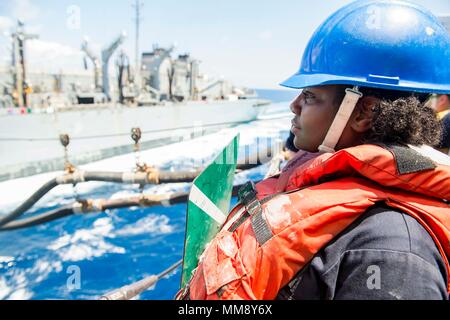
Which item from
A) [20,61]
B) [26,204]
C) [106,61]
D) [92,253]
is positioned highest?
[106,61]

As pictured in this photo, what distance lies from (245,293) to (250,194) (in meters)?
0.74

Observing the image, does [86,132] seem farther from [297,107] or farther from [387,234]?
[387,234]

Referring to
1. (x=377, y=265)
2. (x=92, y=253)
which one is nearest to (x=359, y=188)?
(x=377, y=265)

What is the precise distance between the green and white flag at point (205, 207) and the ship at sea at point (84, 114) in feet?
47.5

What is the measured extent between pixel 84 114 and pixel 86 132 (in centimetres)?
156

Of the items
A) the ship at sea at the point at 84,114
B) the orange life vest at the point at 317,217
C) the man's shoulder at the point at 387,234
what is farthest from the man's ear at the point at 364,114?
the ship at sea at the point at 84,114

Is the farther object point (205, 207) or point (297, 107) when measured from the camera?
point (205, 207)

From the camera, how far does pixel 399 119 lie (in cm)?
145

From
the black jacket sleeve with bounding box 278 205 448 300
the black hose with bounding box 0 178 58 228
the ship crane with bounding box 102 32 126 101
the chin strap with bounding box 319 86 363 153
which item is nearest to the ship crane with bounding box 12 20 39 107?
the ship crane with bounding box 102 32 126 101

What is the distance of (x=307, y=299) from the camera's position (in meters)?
1.21

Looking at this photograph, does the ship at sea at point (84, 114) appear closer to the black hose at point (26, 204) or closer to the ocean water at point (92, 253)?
the ocean water at point (92, 253)

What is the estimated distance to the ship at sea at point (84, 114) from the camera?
882 inches

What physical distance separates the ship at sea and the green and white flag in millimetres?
14483

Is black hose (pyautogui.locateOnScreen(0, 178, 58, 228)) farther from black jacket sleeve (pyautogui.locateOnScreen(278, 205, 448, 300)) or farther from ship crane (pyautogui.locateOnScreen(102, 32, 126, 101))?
ship crane (pyautogui.locateOnScreen(102, 32, 126, 101))
